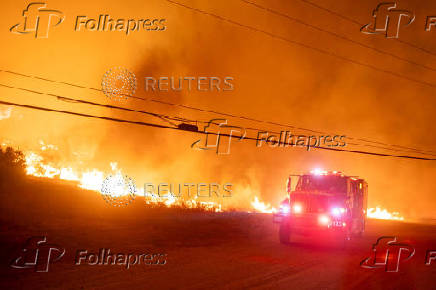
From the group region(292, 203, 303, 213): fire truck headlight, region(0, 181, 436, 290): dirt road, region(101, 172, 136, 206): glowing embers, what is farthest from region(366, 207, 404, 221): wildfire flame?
region(292, 203, 303, 213): fire truck headlight

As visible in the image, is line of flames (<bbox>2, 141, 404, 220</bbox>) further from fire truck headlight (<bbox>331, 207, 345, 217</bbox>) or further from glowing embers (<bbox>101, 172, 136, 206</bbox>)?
fire truck headlight (<bbox>331, 207, 345, 217</bbox>)

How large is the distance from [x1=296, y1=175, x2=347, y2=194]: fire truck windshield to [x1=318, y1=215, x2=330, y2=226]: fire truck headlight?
137 cm

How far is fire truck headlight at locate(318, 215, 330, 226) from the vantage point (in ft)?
49.8

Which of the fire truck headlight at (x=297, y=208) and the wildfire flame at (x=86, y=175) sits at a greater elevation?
the fire truck headlight at (x=297, y=208)

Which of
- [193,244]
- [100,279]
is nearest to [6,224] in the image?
[193,244]

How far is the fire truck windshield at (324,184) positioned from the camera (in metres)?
16.2

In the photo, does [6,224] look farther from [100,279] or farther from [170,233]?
[100,279]

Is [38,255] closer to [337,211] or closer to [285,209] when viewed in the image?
[285,209]

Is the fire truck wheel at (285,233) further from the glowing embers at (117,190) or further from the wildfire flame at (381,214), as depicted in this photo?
the wildfire flame at (381,214)

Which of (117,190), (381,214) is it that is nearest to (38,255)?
(117,190)

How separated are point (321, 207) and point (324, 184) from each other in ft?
4.85

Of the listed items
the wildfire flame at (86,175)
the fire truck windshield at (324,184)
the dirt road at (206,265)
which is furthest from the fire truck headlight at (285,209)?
the wildfire flame at (86,175)

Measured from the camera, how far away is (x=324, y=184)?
654 inches

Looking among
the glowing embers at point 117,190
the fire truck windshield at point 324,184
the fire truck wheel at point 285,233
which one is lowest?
the glowing embers at point 117,190
